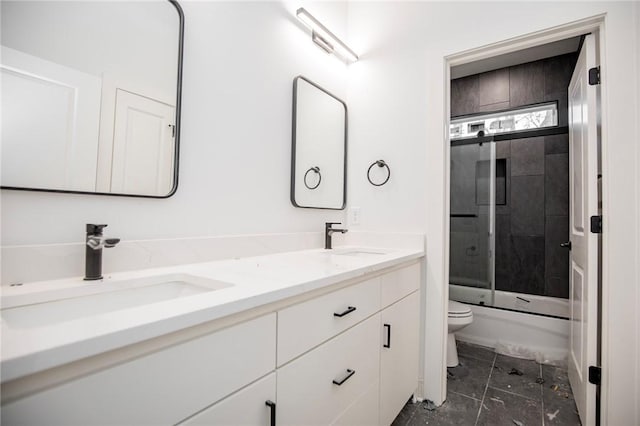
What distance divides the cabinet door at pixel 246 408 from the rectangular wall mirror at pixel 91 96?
738 millimetres

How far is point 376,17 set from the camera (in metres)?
2.06

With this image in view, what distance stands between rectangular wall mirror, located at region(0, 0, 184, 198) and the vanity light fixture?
2.69ft

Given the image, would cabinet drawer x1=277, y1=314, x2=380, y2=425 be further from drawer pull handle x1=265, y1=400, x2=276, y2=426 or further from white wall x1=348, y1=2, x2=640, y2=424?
white wall x1=348, y1=2, x2=640, y2=424

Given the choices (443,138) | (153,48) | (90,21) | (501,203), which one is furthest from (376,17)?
(501,203)

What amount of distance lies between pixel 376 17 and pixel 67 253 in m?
2.19

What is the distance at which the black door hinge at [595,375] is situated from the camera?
143cm

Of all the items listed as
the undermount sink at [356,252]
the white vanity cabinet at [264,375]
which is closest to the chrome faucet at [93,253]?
the white vanity cabinet at [264,375]

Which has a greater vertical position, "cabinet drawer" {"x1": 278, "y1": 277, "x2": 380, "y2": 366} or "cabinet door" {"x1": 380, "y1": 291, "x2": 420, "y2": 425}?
"cabinet drawer" {"x1": 278, "y1": 277, "x2": 380, "y2": 366}

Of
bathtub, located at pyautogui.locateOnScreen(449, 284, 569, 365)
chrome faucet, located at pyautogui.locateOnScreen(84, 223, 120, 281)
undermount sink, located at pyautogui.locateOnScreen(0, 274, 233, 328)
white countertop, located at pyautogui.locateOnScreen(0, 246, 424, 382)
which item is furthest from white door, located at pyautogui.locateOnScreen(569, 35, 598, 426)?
chrome faucet, located at pyautogui.locateOnScreen(84, 223, 120, 281)

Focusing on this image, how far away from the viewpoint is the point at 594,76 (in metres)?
1.49

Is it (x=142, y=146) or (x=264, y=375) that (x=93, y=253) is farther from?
(x=264, y=375)

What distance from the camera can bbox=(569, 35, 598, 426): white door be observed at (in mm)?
1469

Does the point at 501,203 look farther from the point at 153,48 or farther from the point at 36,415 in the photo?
the point at 36,415

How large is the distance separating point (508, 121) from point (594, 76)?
1.58 m
